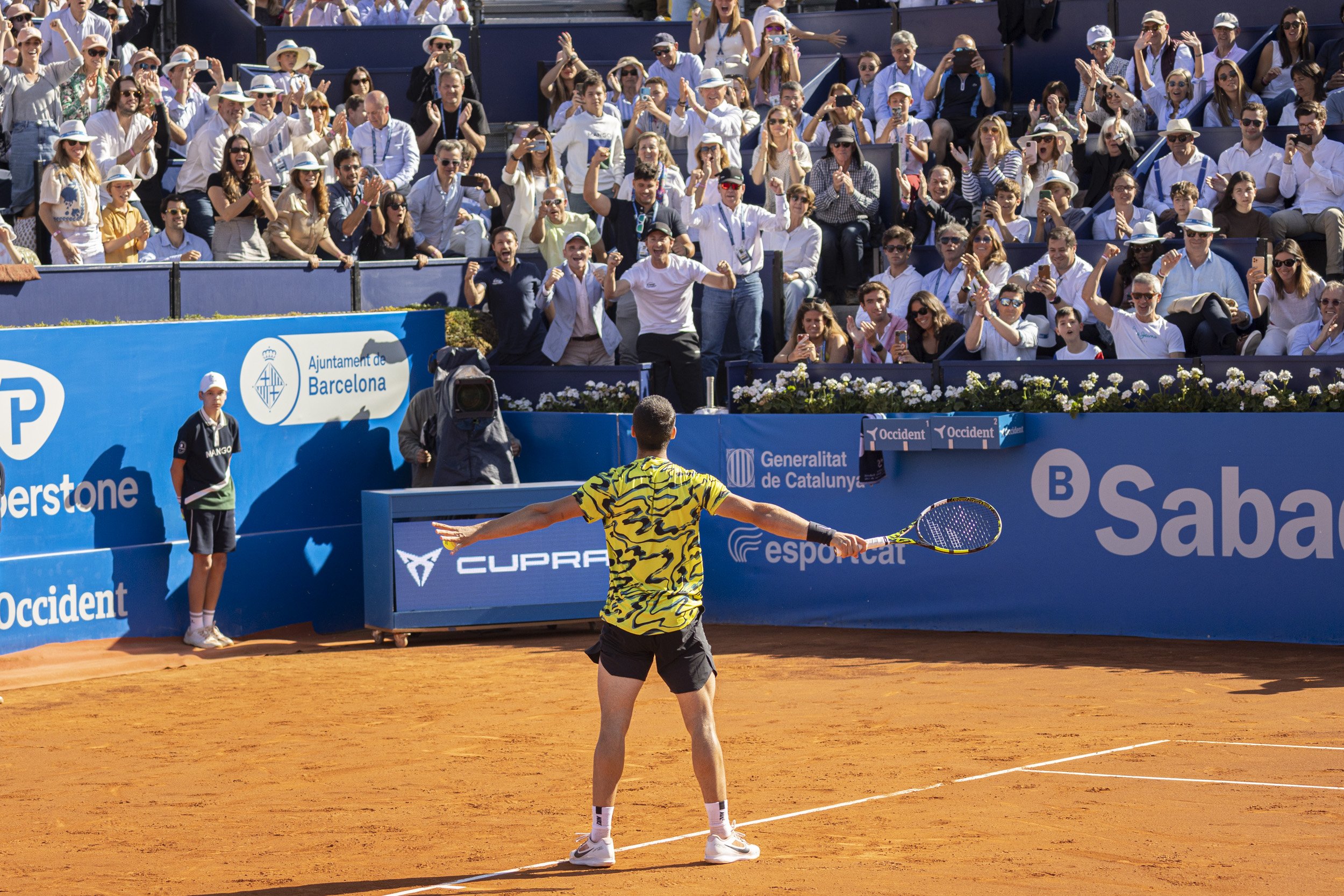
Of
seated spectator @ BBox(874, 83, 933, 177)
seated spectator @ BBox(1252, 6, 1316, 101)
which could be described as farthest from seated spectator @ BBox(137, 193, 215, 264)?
seated spectator @ BBox(1252, 6, 1316, 101)

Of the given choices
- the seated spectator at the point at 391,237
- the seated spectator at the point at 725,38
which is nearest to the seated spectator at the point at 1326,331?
the seated spectator at the point at 391,237

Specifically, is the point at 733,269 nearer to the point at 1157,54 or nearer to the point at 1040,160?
the point at 1040,160

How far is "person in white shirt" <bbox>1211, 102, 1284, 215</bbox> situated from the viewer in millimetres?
15703

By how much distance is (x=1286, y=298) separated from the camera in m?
13.5

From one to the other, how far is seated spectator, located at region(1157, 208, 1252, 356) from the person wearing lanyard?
11.8 ft

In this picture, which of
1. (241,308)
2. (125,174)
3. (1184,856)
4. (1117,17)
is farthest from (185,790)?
(1117,17)

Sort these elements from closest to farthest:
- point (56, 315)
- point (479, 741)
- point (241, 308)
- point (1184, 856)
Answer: point (1184, 856)
point (479, 741)
point (56, 315)
point (241, 308)

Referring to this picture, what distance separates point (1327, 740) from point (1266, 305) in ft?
18.7

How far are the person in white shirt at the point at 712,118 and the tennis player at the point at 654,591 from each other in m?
10.7

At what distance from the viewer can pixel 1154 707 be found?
10.7 metres

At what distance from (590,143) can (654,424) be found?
433 inches

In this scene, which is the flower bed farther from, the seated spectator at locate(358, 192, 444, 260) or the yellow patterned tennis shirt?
the yellow patterned tennis shirt

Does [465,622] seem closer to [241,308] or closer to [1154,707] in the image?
[241,308]

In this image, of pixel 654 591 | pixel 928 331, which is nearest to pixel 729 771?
pixel 654 591
